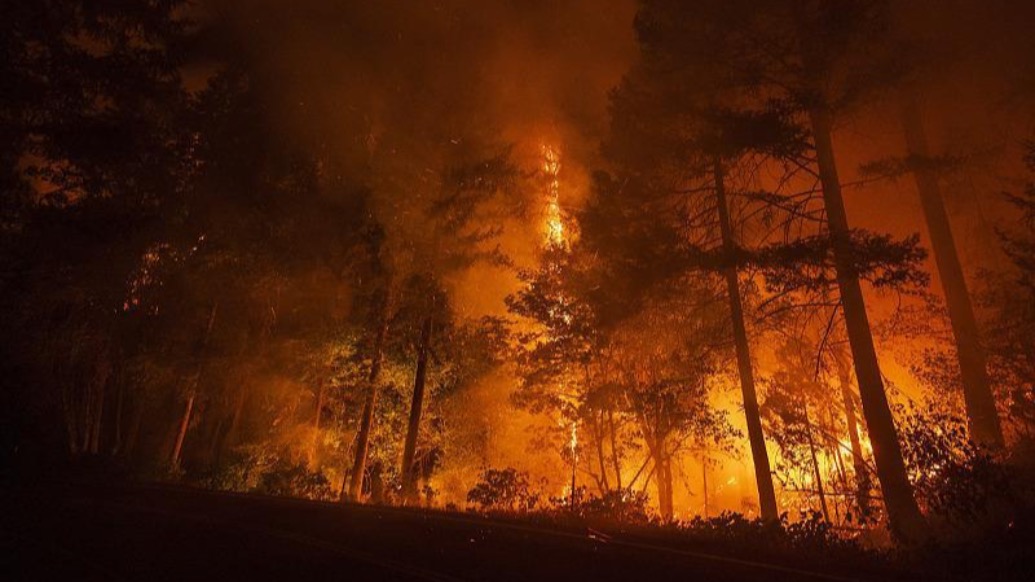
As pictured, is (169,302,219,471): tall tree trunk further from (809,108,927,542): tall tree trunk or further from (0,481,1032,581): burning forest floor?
(809,108,927,542): tall tree trunk

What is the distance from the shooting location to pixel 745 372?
13.5 metres

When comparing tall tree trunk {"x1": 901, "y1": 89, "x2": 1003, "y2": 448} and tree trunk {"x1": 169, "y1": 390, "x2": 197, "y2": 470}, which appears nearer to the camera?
tall tree trunk {"x1": 901, "y1": 89, "x2": 1003, "y2": 448}

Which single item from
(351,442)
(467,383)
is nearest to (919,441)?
(467,383)

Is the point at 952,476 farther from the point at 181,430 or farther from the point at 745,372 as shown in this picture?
the point at 181,430

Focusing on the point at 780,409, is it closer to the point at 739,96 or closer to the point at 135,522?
the point at 739,96

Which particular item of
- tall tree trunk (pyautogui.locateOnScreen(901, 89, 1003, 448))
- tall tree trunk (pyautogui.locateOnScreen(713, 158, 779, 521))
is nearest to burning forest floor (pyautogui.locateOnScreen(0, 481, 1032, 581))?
tall tree trunk (pyautogui.locateOnScreen(713, 158, 779, 521))

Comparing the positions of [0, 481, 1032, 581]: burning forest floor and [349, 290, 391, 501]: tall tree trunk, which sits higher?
[349, 290, 391, 501]: tall tree trunk

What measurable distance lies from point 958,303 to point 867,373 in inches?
297

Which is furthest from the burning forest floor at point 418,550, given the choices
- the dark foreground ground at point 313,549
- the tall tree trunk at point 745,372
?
the tall tree trunk at point 745,372

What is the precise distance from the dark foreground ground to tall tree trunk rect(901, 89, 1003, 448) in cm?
1108

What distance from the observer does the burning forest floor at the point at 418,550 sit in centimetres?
645

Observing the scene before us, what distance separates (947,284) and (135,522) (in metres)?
20.8

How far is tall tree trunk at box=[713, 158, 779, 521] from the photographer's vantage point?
41.5 feet

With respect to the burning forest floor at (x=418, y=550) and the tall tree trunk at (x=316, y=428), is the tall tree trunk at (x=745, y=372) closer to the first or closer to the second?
the burning forest floor at (x=418, y=550)
